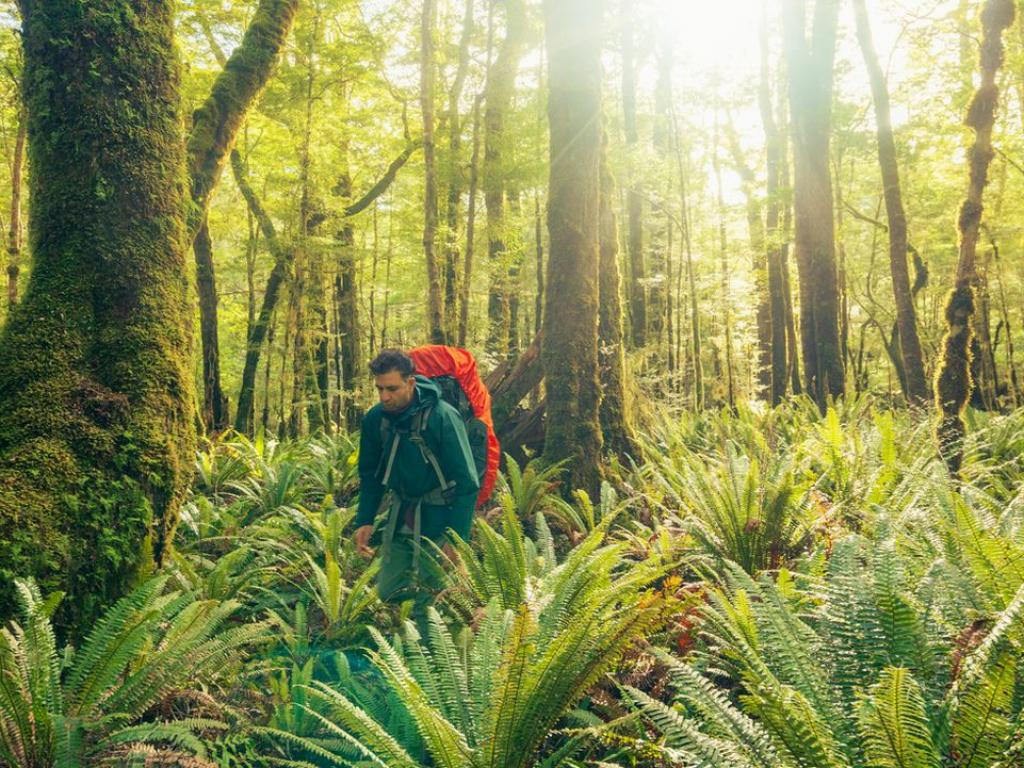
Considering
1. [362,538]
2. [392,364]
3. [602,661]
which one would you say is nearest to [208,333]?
[362,538]

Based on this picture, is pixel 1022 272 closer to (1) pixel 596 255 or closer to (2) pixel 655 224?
(2) pixel 655 224

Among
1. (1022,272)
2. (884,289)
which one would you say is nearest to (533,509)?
(1022,272)

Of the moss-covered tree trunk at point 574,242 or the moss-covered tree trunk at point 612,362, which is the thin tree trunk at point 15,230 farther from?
the moss-covered tree trunk at point 612,362

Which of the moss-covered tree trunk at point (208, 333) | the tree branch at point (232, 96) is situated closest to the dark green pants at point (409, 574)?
the tree branch at point (232, 96)

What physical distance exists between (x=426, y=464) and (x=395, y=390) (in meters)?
0.54

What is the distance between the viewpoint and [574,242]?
655 cm

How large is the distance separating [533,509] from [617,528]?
1.02 metres

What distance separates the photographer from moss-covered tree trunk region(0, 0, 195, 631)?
3027 mm

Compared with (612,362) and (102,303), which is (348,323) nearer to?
(612,362)

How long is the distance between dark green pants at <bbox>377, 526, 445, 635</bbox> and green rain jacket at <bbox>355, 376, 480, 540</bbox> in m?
0.17

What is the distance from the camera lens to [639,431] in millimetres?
7820

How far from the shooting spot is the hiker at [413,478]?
4.03 meters

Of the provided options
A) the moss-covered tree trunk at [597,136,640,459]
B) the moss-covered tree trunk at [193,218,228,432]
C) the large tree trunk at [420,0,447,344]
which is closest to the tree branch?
the large tree trunk at [420,0,447,344]

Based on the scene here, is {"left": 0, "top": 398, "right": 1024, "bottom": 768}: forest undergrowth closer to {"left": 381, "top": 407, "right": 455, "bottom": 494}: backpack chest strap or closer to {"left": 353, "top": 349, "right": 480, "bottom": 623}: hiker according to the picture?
{"left": 353, "top": 349, "right": 480, "bottom": 623}: hiker
